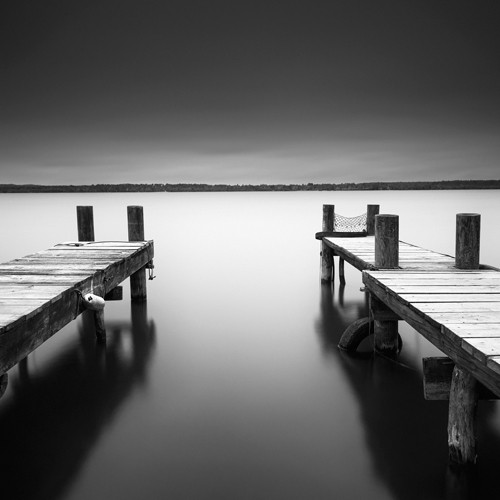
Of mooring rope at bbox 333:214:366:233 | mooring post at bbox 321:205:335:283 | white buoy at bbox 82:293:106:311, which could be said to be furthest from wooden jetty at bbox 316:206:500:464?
mooring rope at bbox 333:214:366:233

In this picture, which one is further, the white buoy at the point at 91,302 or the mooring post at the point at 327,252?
the mooring post at the point at 327,252

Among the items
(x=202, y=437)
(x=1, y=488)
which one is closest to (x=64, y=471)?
(x=1, y=488)

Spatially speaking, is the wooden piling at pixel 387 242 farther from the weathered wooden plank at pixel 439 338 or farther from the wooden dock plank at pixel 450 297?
the wooden dock plank at pixel 450 297

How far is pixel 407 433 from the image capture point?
5160mm

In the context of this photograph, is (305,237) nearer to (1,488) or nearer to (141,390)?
(141,390)

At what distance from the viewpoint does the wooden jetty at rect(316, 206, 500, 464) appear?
3.83 meters

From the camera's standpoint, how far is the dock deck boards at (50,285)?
4.17 m

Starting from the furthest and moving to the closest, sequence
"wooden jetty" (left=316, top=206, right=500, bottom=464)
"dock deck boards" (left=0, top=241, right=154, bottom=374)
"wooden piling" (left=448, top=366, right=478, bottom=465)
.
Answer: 1. "dock deck boards" (left=0, top=241, right=154, bottom=374)
2. "wooden piling" (left=448, top=366, right=478, bottom=465)
3. "wooden jetty" (left=316, top=206, right=500, bottom=464)

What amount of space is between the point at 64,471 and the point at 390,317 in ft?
13.0

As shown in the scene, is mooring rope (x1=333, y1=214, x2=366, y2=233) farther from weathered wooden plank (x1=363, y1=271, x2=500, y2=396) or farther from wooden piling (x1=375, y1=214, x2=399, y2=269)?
weathered wooden plank (x1=363, y1=271, x2=500, y2=396)

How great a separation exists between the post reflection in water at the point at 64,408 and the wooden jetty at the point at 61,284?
68 centimetres

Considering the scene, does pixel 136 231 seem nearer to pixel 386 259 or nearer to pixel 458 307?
pixel 386 259

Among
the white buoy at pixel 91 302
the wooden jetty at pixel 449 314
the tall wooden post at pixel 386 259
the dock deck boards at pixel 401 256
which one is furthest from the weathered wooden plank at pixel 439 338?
the white buoy at pixel 91 302

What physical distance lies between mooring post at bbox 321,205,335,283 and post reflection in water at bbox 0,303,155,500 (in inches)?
210
